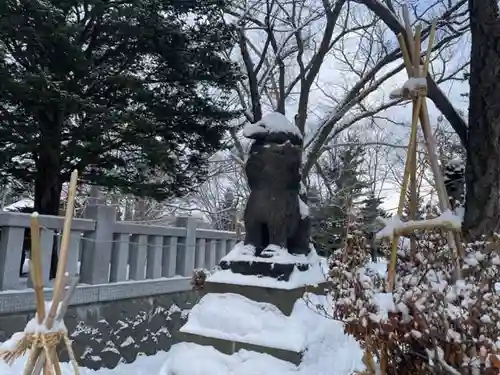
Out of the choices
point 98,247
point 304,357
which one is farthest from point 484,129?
point 98,247

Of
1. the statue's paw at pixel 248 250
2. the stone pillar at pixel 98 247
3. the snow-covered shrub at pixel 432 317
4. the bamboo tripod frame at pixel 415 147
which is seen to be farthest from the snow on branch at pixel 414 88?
the stone pillar at pixel 98 247

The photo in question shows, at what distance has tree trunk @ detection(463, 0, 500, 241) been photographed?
126 inches

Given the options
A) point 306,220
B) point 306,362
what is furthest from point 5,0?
point 306,362

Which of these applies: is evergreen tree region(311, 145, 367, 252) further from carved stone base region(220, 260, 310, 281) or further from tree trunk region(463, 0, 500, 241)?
tree trunk region(463, 0, 500, 241)

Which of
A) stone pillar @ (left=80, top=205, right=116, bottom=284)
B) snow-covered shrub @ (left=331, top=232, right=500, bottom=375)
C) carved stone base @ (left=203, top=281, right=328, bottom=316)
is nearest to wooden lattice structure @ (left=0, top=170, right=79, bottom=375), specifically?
snow-covered shrub @ (left=331, top=232, right=500, bottom=375)

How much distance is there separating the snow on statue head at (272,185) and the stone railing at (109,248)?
5.69ft

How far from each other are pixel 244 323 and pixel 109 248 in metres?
2.08

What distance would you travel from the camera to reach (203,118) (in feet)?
20.3

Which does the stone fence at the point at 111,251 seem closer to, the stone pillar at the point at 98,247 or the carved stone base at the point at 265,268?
the stone pillar at the point at 98,247

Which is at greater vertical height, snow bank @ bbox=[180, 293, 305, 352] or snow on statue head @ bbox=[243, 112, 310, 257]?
snow on statue head @ bbox=[243, 112, 310, 257]

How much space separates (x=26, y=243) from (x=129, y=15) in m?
2.81

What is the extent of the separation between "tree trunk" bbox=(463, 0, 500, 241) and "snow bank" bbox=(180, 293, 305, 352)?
149cm

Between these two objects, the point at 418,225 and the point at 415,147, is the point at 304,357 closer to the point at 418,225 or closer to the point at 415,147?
the point at 418,225

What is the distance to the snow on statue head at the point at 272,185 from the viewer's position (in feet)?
12.1
